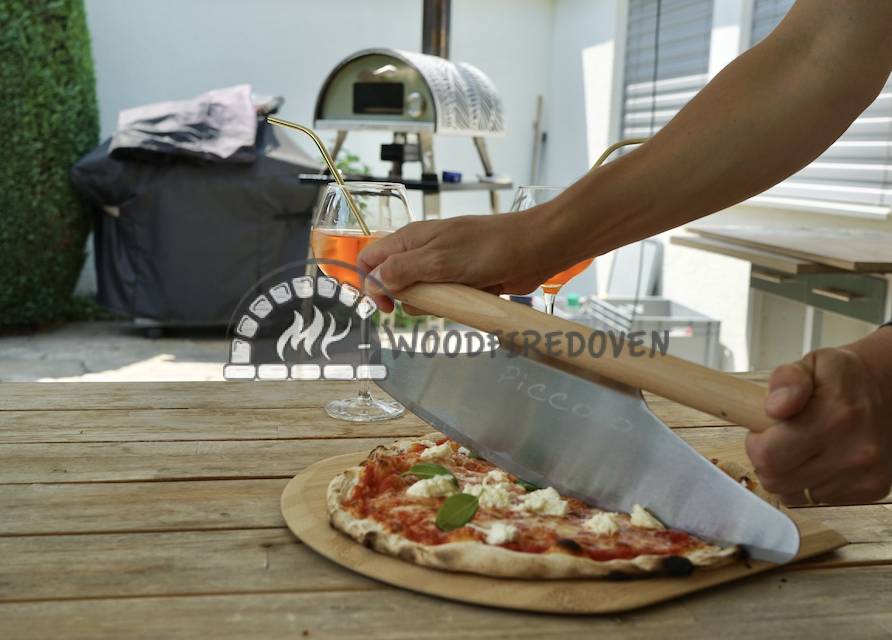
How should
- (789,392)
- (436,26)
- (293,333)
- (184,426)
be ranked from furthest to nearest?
1. (436,26)
2. (293,333)
3. (184,426)
4. (789,392)

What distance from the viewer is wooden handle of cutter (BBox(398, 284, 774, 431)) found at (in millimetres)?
832

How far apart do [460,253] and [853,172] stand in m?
3.56

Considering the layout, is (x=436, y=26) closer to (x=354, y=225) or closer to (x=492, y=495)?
(x=354, y=225)

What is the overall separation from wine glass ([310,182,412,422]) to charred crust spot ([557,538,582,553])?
0.59m

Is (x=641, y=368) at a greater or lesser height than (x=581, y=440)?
greater

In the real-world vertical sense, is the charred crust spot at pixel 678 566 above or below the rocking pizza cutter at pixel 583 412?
below

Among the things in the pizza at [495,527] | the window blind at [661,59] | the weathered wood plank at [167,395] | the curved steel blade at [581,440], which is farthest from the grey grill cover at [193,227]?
the pizza at [495,527]

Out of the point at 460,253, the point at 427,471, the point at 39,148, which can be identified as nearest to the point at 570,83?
the point at 39,148

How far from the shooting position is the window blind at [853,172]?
3920 mm

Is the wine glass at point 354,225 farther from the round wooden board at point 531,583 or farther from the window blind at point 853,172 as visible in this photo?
the window blind at point 853,172

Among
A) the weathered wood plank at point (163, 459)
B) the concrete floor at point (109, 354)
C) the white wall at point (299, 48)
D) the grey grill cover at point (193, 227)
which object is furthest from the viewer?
the white wall at point (299, 48)

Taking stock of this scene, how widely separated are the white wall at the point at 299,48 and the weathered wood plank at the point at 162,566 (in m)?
6.35

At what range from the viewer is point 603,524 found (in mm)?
980

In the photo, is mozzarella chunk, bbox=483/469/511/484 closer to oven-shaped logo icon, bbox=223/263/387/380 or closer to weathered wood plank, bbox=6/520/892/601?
weathered wood plank, bbox=6/520/892/601
